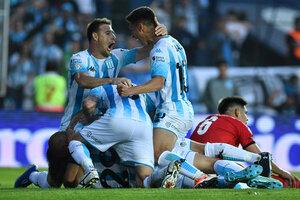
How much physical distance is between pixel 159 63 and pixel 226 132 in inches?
45.0

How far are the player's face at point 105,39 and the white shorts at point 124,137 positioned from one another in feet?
4.59

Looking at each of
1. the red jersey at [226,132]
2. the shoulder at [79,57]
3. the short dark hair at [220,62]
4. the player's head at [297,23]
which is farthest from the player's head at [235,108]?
the player's head at [297,23]

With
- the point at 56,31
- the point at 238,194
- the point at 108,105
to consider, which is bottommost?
the point at 238,194

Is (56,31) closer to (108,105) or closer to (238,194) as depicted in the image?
(108,105)

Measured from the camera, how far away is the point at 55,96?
1231 cm

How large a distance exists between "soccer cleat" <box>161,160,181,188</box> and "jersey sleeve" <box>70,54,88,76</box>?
171cm

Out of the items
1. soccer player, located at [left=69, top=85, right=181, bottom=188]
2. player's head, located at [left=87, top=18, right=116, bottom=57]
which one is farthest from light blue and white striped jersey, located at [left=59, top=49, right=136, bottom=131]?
soccer player, located at [left=69, top=85, right=181, bottom=188]

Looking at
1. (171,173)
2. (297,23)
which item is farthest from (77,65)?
(297,23)

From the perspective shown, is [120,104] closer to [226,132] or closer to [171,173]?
[171,173]

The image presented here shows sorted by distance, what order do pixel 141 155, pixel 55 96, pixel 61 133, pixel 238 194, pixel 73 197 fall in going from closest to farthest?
pixel 73 197 → pixel 238 194 → pixel 141 155 → pixel 61 133 → pixel 55 96

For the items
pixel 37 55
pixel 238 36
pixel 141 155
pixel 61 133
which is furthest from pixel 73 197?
pixel 238 36

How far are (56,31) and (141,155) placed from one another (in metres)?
8.11

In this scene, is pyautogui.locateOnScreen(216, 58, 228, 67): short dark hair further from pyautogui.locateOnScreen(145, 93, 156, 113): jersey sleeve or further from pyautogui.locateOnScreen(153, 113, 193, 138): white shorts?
pyautogui.locateOnScreen(153, 113, 193, 138): white shorts

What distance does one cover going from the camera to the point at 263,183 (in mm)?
5336
